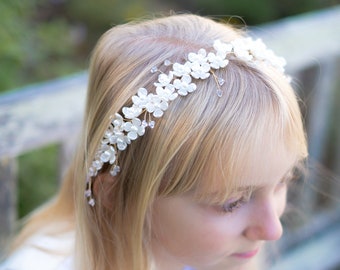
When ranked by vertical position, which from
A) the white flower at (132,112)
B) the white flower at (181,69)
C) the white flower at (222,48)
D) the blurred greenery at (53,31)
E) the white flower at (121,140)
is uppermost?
the white flower at (222,48)

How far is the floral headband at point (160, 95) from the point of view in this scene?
4.69 ft

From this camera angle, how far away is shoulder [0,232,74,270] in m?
1.79

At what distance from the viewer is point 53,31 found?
3260mm

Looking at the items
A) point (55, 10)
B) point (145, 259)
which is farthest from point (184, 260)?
point (55, 10)

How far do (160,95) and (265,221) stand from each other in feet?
1.18

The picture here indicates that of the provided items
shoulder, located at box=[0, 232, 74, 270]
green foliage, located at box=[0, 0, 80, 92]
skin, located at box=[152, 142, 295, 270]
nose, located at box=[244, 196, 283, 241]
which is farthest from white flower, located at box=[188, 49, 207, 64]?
green foliage, located at box=[0, 0, 80, 92]

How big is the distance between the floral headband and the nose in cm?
27

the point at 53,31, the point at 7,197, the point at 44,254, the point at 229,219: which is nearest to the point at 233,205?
the point at 229,219

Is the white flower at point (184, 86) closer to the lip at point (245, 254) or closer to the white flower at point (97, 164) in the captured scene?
the white flower at point (97, 164)

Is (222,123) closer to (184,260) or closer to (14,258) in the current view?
(184,260)

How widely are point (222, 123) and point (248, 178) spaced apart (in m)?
0.13

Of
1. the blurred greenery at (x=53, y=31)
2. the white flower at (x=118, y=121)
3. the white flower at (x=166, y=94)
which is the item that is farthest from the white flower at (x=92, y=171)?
the blurred greenery at (x=53, y=31)

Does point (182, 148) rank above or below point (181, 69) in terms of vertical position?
below

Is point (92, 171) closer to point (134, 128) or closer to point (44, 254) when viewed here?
point (134, 128)
